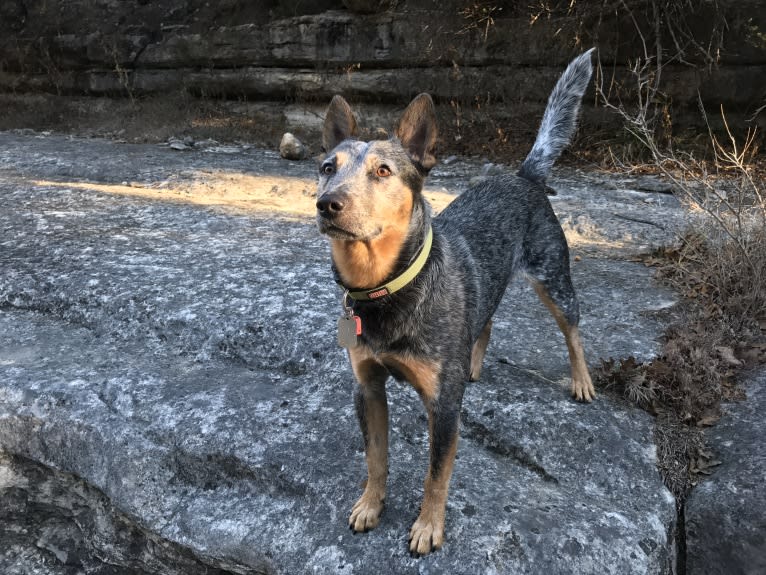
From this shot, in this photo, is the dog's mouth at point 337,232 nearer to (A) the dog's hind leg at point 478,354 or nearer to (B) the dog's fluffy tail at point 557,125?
(A) the dog's hind leg at point 478,354

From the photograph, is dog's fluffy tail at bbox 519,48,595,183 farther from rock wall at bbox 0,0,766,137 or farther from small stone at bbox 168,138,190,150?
small stone at bbox 168,138,190,150

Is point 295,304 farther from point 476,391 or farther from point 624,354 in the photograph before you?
point 624,354

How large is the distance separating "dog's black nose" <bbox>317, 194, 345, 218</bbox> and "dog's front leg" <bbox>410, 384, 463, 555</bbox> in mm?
907

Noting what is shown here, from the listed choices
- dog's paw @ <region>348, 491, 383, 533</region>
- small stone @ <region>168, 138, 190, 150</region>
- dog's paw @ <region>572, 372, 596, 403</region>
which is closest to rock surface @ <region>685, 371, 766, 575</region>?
dog's paw @ <region>572, 372, 596, 403</region>

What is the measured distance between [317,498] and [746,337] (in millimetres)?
3079

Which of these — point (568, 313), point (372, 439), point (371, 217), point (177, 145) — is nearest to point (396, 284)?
point (371, 217)

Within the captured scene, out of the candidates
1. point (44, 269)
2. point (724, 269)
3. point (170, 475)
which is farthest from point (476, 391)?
point (44, 269)

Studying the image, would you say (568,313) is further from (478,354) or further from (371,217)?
(371,217)

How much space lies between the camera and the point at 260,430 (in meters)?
3.40

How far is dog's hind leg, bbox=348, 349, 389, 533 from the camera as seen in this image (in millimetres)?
2789

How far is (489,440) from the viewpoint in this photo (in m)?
3.41

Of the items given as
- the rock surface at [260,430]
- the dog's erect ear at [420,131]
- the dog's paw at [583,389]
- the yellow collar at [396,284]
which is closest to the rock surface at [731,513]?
the rock surface at [260,430]

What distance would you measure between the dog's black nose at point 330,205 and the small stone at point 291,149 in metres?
7.17

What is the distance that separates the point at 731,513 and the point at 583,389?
0.99 metres
